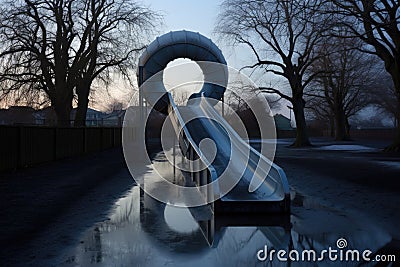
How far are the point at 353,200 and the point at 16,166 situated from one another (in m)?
11.9

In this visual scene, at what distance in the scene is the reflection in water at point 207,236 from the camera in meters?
4.93

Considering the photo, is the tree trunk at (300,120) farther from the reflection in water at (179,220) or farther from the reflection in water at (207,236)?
the reflection in water at (179,220)

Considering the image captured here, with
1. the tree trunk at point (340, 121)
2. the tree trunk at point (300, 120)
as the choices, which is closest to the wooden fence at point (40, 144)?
the tree trunk at point (300, 120)

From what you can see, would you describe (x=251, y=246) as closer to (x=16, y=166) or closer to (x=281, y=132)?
(x=16, y=166)

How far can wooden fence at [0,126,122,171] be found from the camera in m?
14.5

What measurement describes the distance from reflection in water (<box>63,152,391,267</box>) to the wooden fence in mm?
8172

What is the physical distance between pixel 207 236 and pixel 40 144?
13620mm

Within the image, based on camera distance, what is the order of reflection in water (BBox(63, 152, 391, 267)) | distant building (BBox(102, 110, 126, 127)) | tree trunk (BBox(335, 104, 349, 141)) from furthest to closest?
1. distant building (BBox(102, 110, 126, 127))
2. tree trunk (BBox(335, 104, 349, 141))
3. reflection in water (BBox(63, 152, 391, 267))

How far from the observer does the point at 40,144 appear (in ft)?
58.3

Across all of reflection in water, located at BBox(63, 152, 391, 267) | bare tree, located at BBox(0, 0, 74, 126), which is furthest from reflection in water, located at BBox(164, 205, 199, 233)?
bare tree, located at BBox(0, 0, 74, 126)

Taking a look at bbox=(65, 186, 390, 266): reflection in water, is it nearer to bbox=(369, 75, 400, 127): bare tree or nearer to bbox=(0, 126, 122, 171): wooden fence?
bbox=(0, 126, 122, 171): wooden fence

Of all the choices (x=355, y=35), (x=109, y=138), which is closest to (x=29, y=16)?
(x=109, y=138)

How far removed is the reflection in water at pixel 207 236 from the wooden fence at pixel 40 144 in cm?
817

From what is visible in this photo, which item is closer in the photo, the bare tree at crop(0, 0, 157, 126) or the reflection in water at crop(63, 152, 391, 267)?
the reflection in water at crop(63, 152, 391, 267)
